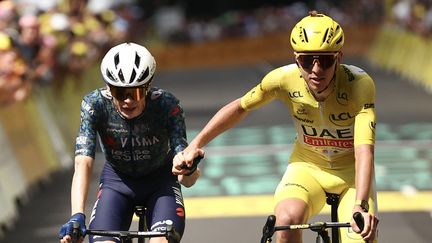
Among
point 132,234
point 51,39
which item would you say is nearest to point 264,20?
point 51,39

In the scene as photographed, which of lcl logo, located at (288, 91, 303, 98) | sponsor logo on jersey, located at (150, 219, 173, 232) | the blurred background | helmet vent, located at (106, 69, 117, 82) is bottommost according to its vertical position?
sponsor logo on jersey, located at (150, 219, 173, 232)

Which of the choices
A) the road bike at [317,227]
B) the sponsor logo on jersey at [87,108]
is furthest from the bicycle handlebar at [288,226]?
the sponsor logo on jersey at [87,108]

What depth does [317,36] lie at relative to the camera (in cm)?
824

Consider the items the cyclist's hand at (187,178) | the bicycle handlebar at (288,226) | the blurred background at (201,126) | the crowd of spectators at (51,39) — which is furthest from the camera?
the crowd of spectators at (51,39)

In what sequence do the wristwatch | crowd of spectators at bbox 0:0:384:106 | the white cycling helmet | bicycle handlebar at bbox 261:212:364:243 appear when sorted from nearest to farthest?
bicycle handlebar at bbox 261:212:364:243
the wristwatch
the white cycling helmet
crowd of spectators at bbox 0:0:384:106

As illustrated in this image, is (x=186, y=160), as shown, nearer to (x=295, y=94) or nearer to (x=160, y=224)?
(x=160, y=224)

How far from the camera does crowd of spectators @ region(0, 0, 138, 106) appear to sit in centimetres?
1691

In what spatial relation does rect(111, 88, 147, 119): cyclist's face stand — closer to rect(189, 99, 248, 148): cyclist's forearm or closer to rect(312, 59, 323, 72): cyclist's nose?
rect(189, 99, 248, 148): cyclist's forearm

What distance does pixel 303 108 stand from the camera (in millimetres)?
8859

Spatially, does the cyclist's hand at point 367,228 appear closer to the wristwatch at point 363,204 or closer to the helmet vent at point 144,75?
the wristwatch at point 363,204

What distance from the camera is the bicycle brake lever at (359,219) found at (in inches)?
296

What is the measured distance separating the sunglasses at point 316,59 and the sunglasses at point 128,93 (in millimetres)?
1092

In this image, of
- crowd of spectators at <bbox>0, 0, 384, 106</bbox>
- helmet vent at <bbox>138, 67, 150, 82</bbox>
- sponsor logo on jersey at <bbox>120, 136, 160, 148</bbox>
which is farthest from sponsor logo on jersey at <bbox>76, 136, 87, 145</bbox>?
crowd of spectators at <bbox>0, 0, 384, 106</bbox>

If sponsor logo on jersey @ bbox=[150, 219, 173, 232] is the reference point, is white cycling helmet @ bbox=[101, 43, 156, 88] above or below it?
above
